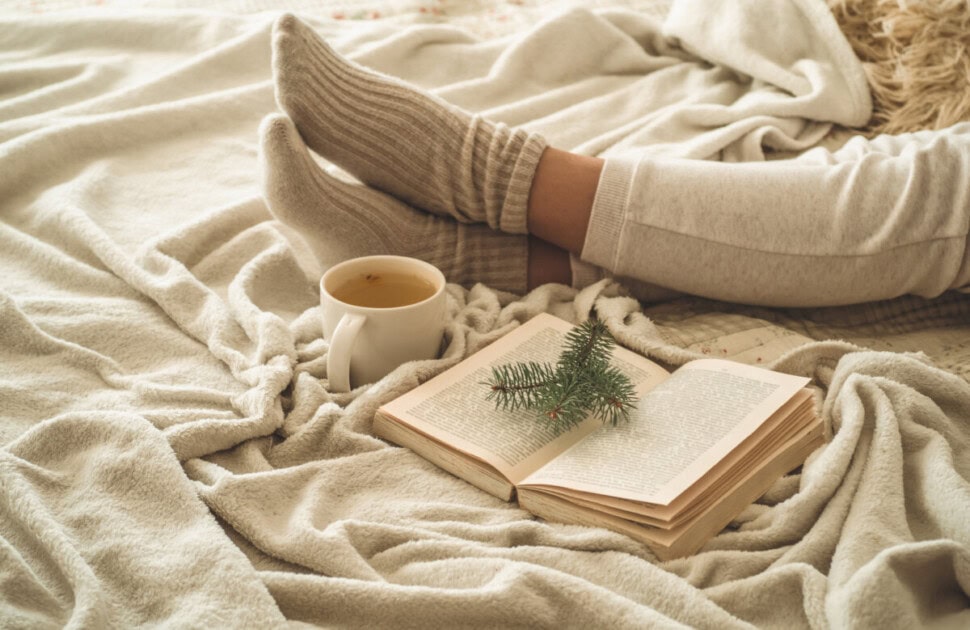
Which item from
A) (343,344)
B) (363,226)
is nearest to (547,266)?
(363,226)

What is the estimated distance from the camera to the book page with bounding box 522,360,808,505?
2.07 ft

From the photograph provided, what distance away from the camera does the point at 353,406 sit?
74 centimetres

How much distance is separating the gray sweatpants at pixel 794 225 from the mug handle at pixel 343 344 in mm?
275

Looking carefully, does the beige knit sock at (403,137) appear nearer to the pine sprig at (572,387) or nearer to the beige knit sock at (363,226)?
the beige knit sock at (363,226)

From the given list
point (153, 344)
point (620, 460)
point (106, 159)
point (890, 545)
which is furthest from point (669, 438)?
point (106, 159)

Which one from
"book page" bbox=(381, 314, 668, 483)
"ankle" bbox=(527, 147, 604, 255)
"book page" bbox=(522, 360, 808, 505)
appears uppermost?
"ankle" bbox=(527, 147, 604, 255)

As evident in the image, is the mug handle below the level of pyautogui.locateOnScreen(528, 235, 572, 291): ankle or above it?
above

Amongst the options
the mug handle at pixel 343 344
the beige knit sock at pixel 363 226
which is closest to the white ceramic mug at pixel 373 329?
the mug handle at pixel 343 344

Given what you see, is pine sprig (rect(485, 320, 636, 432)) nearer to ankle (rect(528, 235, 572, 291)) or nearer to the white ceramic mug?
the white ceramic mug

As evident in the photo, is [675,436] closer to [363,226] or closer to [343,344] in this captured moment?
[343,344]

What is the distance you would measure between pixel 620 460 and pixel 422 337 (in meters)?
0.21

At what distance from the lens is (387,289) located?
0.82 meters

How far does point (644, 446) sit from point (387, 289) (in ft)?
0.92

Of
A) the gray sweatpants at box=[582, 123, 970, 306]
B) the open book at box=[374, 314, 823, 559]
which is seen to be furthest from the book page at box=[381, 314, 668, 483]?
the gray sweatpants at box=[582, 123, 970, 306]
